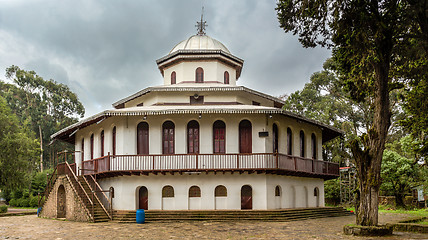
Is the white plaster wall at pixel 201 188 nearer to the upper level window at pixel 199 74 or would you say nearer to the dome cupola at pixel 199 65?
the dome cupola at pixel 199 65

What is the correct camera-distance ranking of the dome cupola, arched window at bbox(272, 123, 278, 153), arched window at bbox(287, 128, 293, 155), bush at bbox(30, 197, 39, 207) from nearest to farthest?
arched window at bbox(272, 123, 278, 153) < arched window at bbox(287, 128, 293, 155) < the dome cupola < bush at bbox(30, 197, 39, 207)

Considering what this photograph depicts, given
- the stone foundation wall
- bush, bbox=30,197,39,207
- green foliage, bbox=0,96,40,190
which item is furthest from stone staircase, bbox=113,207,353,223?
bush, bbox=30,197,39,207

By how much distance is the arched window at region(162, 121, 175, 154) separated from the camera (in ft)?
77.3

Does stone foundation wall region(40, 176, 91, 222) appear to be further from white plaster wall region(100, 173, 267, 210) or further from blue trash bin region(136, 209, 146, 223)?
blue trash bin region(136, 209, 146, 223)

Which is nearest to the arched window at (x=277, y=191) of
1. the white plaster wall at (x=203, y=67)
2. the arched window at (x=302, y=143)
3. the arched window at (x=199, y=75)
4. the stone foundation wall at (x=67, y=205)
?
the arched window at (x=302, y=143)

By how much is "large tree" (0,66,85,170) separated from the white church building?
127 feet

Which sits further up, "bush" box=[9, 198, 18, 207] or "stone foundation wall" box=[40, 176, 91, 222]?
"stone foundation wall" box=[40, 176, 91, 222]

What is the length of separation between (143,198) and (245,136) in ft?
22.3

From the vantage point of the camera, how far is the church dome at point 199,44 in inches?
1181

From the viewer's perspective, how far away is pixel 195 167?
22.0 meters

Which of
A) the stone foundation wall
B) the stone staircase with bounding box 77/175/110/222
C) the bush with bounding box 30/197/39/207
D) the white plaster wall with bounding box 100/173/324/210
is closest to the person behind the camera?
the stone staircase with bounding box 77/175/110/222

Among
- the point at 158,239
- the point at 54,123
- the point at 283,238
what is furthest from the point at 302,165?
the point at 54,123

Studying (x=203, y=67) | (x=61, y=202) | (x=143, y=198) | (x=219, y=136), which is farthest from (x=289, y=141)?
(x=61, y=202)

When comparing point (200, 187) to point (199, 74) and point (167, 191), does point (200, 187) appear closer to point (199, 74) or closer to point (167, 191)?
point (167, 191)
